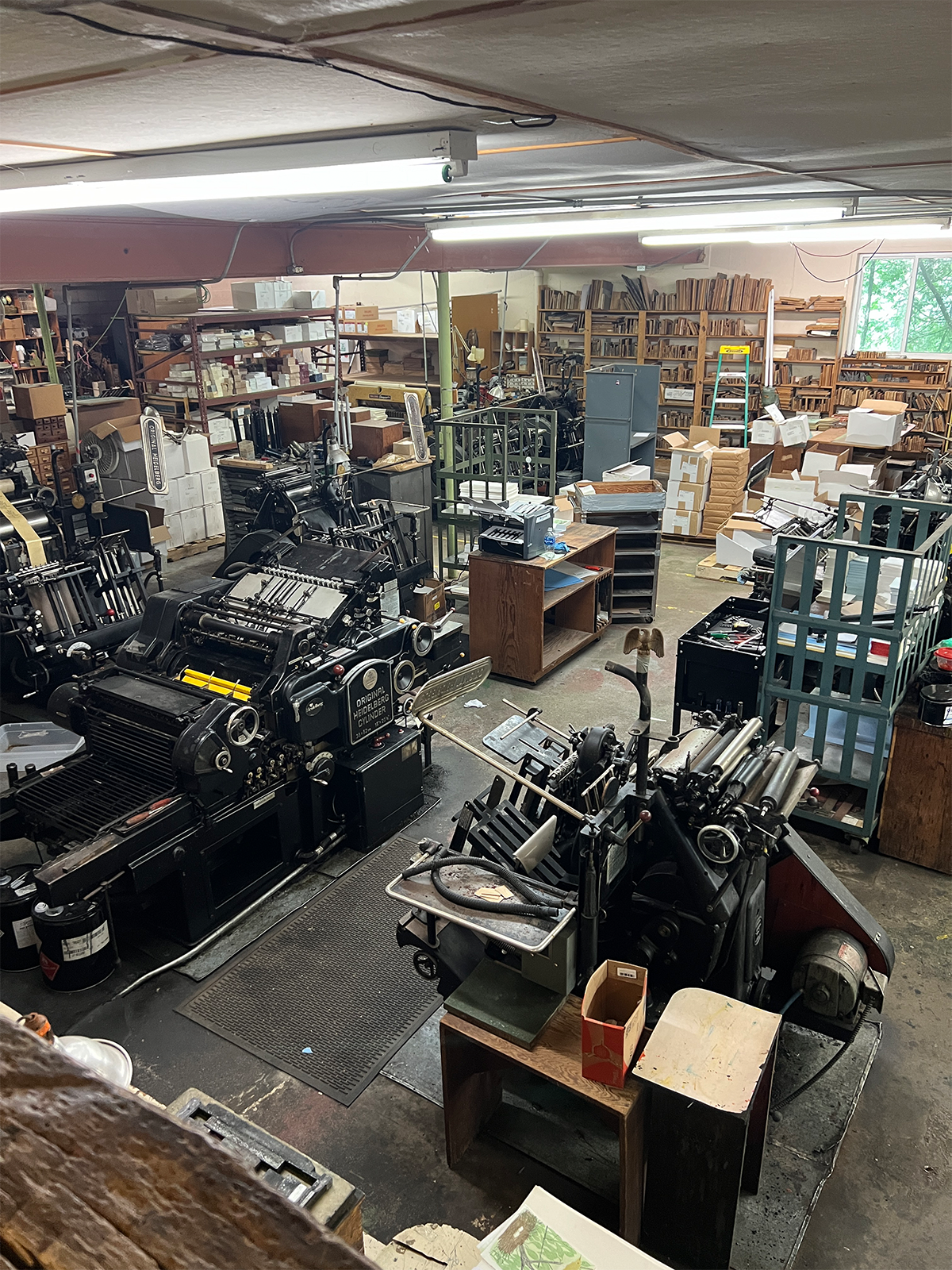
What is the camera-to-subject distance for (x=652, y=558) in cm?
698

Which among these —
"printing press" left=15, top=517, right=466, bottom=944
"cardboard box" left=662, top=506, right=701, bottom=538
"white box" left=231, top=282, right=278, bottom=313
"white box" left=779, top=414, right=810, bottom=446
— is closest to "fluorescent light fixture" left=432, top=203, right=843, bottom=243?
"white box" left=231, top=282, right=278, bottom=313

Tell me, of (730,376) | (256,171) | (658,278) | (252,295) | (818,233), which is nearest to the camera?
(256,171)

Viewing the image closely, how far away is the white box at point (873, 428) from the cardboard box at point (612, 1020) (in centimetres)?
728

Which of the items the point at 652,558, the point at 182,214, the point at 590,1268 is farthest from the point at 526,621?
the point at 590,1268

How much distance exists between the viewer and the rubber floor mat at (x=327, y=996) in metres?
3.18

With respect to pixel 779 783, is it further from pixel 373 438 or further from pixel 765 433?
pixel 765 433

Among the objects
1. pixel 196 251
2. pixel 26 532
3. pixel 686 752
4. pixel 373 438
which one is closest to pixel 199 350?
pixel 373 438

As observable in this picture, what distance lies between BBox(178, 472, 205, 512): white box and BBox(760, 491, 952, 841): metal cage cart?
19.6 feet

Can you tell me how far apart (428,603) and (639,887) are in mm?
4181

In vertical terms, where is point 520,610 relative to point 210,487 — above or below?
below

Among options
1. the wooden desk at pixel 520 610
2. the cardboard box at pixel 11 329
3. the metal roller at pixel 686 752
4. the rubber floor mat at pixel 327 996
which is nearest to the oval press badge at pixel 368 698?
the rubber floor mat at pixel 327 996

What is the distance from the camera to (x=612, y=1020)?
256cm

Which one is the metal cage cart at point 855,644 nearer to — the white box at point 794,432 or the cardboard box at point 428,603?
the cardboard box at point 428,603

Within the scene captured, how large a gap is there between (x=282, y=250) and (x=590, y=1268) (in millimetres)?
5838
